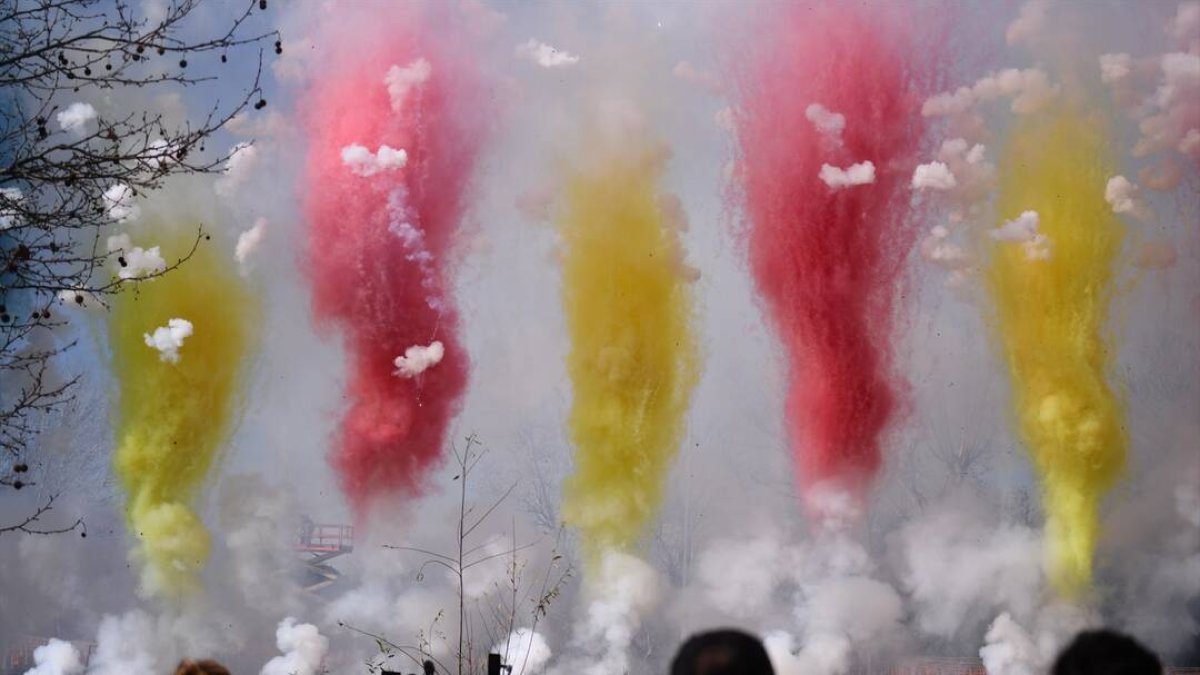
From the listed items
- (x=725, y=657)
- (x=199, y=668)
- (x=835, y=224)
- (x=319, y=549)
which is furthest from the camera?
(x=319, y=549)

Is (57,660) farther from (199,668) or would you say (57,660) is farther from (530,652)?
(199,668)

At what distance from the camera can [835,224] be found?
21.0 metres

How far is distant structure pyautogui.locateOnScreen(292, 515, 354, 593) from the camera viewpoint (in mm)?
25547

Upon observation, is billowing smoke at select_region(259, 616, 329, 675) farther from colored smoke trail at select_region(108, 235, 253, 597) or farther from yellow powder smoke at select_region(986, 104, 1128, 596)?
yellow powder smoke at select_region(986, 104, 1128, 596)

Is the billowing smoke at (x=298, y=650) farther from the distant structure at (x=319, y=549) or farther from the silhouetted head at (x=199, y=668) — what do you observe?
the silhouetted head at (x=199, y=668)

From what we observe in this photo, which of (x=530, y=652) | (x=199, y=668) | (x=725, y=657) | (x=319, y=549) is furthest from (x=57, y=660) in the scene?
(x=725, y=657)

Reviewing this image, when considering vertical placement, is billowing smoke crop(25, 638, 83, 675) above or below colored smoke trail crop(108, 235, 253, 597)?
below

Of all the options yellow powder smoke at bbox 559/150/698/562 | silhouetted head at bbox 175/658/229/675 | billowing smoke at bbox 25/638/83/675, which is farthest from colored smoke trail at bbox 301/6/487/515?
silhouetted head at bbox 175/658/229/675

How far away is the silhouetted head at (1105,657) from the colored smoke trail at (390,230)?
61.2 feet

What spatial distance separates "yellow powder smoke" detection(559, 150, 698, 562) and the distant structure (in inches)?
217

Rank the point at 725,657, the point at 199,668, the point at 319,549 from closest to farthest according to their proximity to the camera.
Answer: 1. the point at 725,657
2. the point at 199,668
3. the point at 319,549

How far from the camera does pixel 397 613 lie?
24828 millimetres

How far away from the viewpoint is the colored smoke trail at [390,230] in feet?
69.9

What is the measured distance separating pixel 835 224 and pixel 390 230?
7.66 metres
